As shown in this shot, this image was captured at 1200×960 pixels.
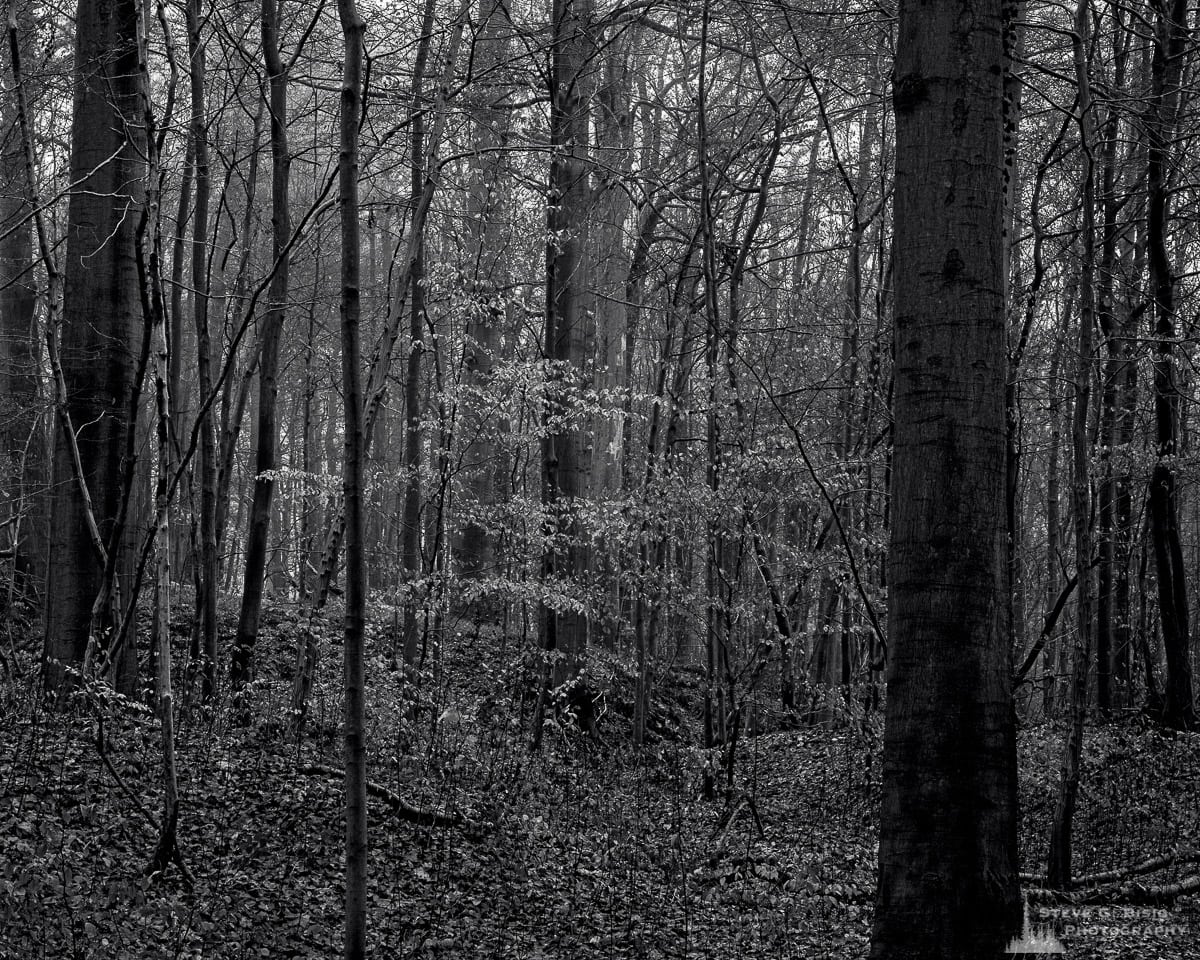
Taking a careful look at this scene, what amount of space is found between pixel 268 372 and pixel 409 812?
16.5 ft

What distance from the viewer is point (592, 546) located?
12.2 meters

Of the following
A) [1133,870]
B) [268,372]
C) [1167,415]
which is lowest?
[1133,870]

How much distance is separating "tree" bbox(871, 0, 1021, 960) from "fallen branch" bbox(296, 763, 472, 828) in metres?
4.45

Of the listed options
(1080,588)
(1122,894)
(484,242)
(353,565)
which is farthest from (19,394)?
(1122,894)

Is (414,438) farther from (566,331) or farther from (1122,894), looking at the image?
(1122,894)

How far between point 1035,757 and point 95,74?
10.4 meters

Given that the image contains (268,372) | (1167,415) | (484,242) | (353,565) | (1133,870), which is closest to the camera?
(353,565)

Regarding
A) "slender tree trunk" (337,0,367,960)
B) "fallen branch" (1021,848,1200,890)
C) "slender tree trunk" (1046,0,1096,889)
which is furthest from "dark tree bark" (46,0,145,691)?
"fallen branch" (1021,848,1200,890)

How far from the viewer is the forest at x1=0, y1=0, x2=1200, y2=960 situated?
3.68 metres

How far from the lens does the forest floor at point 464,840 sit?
196 inches

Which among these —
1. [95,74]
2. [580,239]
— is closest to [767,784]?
[580,239]

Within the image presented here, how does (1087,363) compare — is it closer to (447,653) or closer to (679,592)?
(679,592)

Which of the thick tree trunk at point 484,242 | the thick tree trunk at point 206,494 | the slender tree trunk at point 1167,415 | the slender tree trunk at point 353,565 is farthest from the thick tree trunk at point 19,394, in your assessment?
the slender tree trunk at point 1167,415

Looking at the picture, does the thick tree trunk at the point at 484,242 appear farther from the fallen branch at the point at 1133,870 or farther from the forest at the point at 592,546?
the fallen branch at the point at 1133,870
